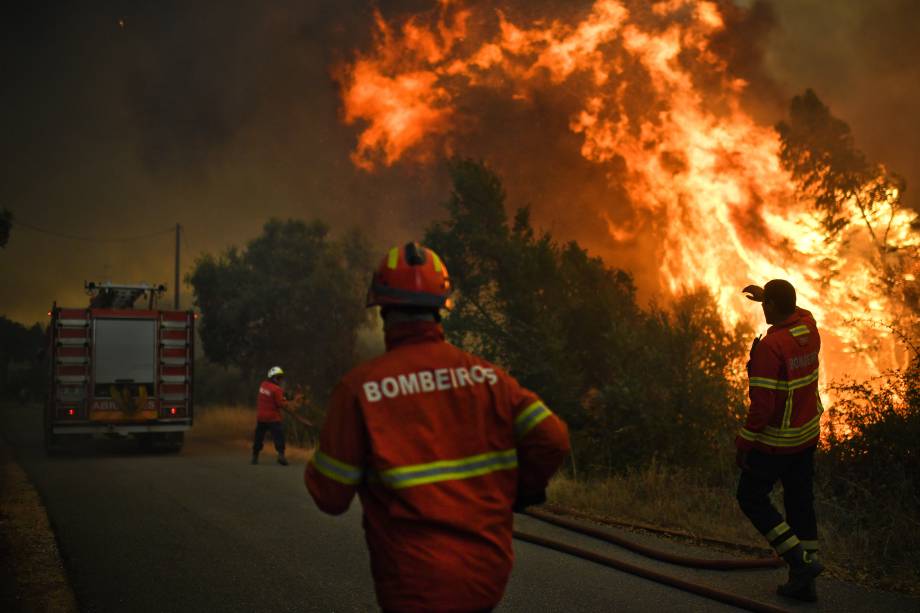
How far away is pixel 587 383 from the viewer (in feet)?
53.0

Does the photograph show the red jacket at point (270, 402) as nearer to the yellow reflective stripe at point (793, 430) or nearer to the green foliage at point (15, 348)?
the yellow reflective stripe at point (793, 430)

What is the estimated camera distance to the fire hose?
521 cm

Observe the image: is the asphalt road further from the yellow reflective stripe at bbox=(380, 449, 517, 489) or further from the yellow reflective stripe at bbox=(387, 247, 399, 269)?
the yellow reflective stripe at bbox=(387, 247, 399, 269)

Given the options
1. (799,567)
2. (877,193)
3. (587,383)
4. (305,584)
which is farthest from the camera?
(587,383)

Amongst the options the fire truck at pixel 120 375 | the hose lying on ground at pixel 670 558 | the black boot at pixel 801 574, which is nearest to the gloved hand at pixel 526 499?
the black boot at pixel 801 574

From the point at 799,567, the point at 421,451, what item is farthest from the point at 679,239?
the point at 421,451

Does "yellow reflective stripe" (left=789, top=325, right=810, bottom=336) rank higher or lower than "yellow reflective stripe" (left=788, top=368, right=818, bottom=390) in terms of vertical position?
higher

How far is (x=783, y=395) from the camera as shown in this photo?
17.3 ft

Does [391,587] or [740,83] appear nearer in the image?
[391,587]

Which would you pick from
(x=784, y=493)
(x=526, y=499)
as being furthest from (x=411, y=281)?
(x=784, y=493)

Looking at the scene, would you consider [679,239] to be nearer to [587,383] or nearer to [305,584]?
[587,383]

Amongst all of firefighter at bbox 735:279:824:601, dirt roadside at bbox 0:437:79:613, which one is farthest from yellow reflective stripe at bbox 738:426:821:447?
dirt roadside at bbox 0:437:79:613

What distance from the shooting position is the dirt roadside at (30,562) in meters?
5.58

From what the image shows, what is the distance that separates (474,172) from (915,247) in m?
9.06
